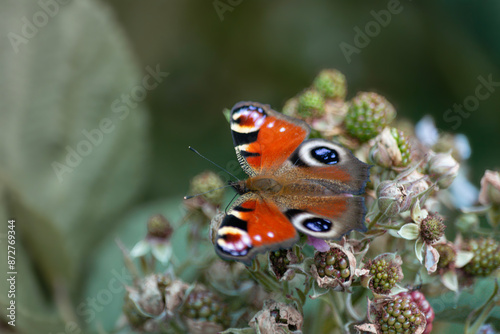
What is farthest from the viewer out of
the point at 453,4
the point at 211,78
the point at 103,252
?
the point at 211,78

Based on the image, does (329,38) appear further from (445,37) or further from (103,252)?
(103,252)

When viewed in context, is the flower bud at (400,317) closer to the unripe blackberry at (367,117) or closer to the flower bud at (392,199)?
the flower bud at (392,199)

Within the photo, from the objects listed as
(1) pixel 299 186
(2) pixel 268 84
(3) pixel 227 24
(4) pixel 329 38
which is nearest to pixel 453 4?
(4) pixel 329 38

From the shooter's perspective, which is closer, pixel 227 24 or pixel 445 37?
pixel 445 37

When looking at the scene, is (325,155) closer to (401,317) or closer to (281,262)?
(281,262)

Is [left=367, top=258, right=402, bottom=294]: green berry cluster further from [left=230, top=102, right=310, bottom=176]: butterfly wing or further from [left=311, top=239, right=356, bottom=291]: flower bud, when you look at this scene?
[left=230, top=102, right=310, bottom=176]: butterfly wing
